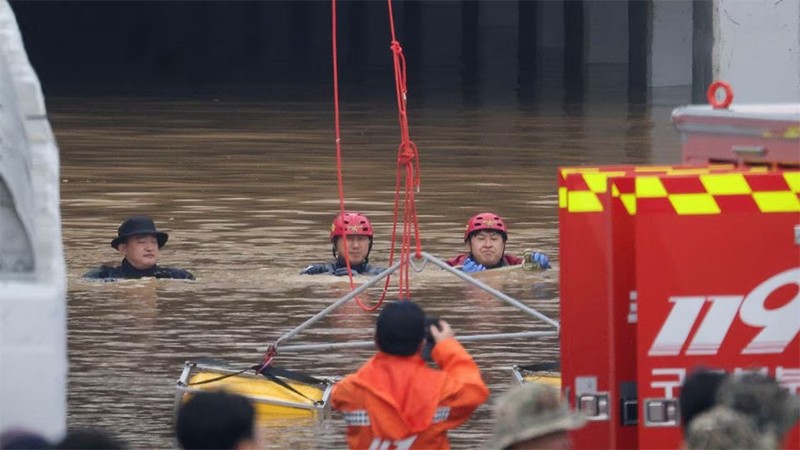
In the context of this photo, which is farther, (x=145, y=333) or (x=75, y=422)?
(x=145, y=333)

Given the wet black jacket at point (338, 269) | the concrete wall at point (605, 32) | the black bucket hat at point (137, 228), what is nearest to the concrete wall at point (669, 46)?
the concrete wall at point (605, 32)

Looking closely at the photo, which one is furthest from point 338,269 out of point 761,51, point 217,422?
point 217,422

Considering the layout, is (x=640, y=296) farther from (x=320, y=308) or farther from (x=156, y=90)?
(x=156, y=90)

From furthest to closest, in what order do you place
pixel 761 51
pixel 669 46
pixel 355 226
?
pixel 669 46, pixel 761 51, pixel 355 226

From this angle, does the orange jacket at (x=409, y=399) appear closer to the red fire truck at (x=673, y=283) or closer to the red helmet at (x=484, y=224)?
the red fire truck at (x=673, y=283)

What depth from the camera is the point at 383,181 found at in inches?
949

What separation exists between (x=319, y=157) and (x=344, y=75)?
21215 millimetres

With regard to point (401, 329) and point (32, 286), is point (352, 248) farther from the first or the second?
point (32, 286)

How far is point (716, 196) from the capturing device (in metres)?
7.70

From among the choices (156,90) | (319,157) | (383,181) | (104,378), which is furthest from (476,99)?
(104,378)

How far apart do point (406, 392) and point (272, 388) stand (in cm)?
329

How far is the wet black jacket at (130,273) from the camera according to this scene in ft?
55.0

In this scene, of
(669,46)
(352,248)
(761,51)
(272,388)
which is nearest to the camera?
(272,388)

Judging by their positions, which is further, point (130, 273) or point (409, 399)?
point (130, 273)
